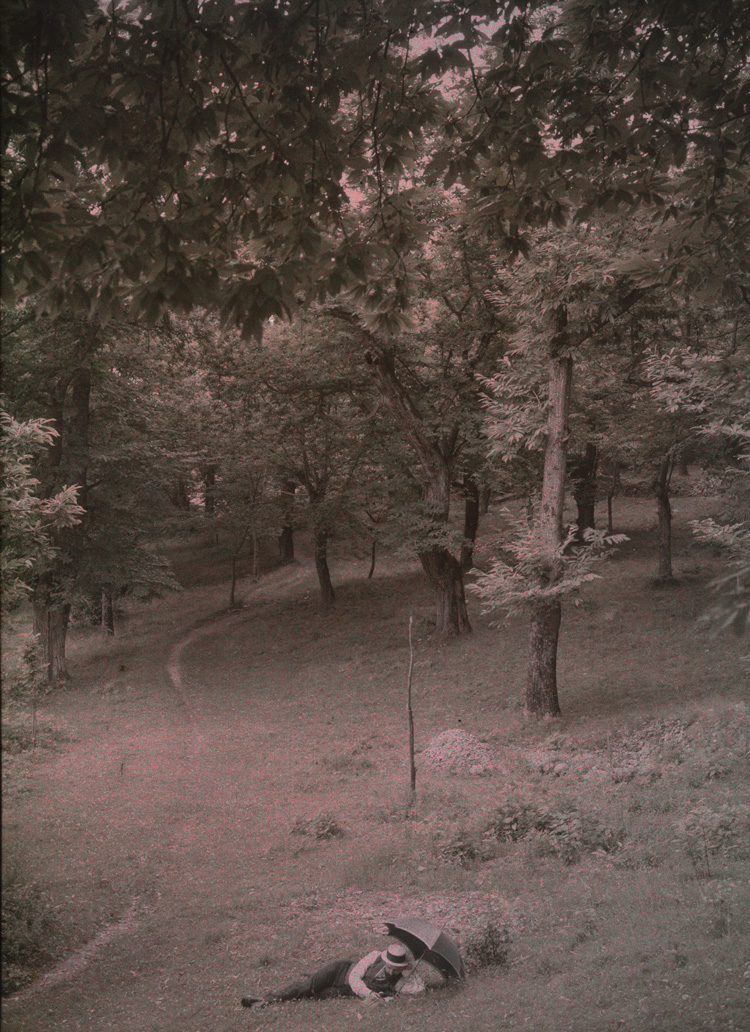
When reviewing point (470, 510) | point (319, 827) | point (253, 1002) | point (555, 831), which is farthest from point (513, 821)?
point (470, 510)

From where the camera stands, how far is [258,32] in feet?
12.6

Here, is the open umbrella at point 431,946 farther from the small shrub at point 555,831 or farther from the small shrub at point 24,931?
the small shrub at point 24,931

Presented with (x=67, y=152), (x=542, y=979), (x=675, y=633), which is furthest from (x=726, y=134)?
(x=675, y=633)

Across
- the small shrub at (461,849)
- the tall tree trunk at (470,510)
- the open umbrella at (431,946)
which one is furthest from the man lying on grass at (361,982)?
the tall tree trunk at (470,510)

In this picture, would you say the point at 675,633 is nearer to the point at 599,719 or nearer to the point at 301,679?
the point at 599,719

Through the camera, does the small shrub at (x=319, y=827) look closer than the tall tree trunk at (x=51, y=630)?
Yes

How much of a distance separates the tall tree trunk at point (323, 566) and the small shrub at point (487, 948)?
2002cm

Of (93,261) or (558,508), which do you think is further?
(558,508)

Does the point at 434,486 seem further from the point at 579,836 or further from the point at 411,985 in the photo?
the point at 411,985

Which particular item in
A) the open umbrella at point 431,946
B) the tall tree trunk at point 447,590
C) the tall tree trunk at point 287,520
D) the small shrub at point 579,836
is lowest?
the small shrub at point 579,836

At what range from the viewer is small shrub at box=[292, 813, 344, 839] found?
1076cm

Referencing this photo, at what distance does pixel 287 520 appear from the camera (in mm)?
28828

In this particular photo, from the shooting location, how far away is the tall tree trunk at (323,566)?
88.6ft

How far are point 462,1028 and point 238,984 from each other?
8.08 feet
